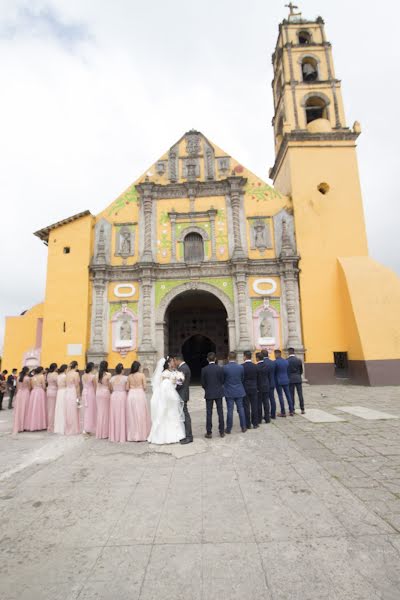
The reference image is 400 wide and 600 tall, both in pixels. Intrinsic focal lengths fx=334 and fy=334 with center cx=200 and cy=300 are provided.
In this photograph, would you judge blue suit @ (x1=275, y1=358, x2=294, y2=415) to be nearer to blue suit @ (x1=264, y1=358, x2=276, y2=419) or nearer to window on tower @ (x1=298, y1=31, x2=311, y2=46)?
blue suit @ (x1=264, y1=358, x2=276, y2=419)

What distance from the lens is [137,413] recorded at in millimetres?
6266

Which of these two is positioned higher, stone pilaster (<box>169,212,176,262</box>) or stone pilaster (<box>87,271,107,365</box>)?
stone pilaster (<box>169,212,176,262</box>)

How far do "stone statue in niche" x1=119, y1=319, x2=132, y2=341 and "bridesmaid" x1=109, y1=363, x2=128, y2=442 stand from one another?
8.38m

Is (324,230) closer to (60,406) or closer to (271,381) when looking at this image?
(271,381)

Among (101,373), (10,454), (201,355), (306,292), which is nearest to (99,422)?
(101,373)

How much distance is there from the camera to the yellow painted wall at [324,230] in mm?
14359

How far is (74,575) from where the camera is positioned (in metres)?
2.32

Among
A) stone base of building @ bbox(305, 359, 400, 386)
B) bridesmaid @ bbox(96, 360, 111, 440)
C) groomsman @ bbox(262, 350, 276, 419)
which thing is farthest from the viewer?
stone base of building @ bbox(305, 359, 400, 386)

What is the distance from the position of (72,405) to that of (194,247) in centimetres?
1021

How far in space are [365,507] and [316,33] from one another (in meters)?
23.1

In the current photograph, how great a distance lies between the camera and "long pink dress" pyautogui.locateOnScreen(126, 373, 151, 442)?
6.19 meters

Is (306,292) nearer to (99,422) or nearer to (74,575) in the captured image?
(99,422)

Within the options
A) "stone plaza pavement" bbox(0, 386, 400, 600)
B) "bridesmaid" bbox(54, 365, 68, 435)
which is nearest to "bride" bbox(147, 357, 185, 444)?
"stone plaza pavement" bbox(0, 386, 400, 600)

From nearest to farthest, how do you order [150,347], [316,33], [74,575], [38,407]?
[74,575] < [38,407] < [150,347] < [316,33]
